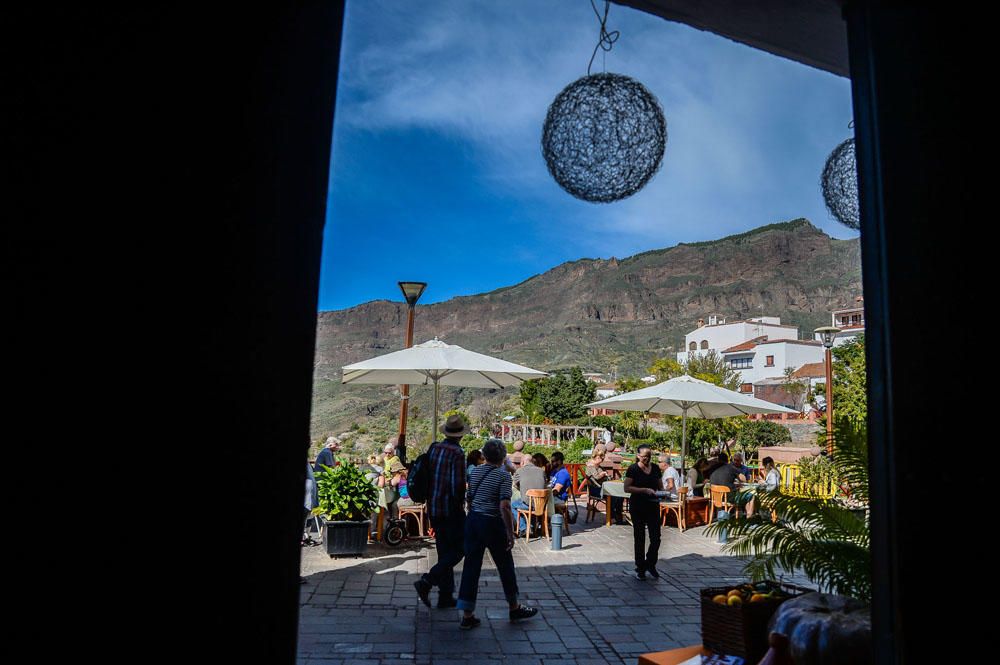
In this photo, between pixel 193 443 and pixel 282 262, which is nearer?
pixel 193 443

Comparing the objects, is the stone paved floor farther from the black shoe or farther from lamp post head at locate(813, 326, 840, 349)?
A: lamp post head at locate(813, 326, 840, 349)

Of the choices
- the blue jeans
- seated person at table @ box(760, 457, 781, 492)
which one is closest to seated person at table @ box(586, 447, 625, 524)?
the blue jeans

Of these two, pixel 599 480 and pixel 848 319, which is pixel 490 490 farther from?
pixel 848 319

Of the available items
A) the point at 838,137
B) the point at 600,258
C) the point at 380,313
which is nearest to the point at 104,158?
the point at 838,137

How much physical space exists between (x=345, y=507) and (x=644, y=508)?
3079 mm

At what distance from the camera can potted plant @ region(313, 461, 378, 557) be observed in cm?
670

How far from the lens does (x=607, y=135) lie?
3.18m

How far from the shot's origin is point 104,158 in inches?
42.8

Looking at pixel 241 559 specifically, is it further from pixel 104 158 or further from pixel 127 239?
pixel 104 158

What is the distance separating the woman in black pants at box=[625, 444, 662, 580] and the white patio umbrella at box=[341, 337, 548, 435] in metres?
2.16

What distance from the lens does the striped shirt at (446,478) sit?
5098 mm

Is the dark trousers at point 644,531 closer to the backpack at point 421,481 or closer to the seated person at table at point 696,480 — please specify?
the backpack at point 421,481

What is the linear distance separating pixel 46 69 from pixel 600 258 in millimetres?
114492

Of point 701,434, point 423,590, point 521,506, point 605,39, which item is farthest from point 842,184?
point 701,434
